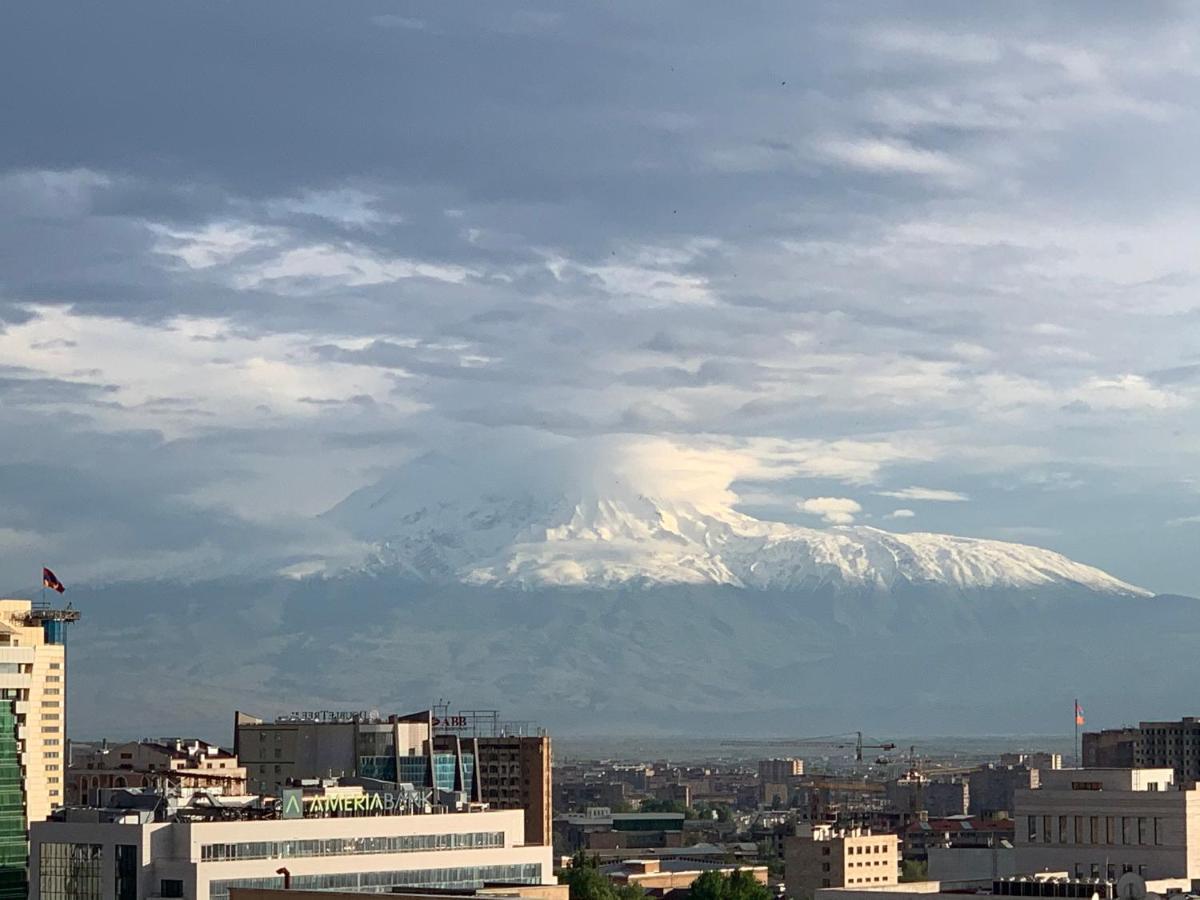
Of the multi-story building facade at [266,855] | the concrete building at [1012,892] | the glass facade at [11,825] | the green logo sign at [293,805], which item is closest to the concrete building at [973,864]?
the multi-story building facade at [266,855]

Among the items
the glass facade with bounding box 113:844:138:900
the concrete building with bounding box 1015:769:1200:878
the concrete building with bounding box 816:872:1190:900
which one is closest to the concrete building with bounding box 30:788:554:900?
the glass facade with bounding box 113:844:138:900

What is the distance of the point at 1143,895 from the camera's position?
110 m

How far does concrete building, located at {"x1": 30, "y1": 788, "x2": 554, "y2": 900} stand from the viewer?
148000 millimetres

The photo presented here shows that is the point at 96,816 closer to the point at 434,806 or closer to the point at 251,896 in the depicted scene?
the point at 434,806

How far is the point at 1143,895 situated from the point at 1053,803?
42.5 meters

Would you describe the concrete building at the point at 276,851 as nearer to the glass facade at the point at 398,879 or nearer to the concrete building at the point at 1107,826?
the glass facade at the point at 398,879

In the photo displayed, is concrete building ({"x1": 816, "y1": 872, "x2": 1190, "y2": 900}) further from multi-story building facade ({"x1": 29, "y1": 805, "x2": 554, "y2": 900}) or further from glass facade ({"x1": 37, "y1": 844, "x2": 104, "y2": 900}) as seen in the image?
glass facade ({"x1": 37, "y1": 844, "x2": 104, "y2": 900})

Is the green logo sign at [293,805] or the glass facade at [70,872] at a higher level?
the green logo sign at [293,805]

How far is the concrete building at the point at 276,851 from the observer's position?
486 ft

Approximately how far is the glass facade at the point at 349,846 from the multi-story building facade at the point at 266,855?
0.20ft

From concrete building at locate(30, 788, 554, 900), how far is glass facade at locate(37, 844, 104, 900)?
6cm

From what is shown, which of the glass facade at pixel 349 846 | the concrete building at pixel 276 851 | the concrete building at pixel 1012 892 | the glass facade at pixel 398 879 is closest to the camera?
the concrete building at pixel 1012 892

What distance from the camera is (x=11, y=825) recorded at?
562 ft

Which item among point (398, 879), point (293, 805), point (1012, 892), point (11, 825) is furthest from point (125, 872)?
point (1012, 892)
